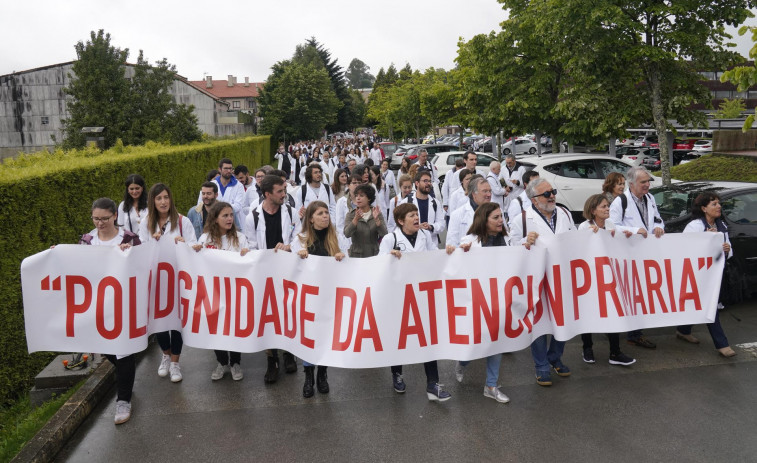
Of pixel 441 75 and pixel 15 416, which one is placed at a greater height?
pixel 441 75

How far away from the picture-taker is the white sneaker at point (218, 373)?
6180 millimetres

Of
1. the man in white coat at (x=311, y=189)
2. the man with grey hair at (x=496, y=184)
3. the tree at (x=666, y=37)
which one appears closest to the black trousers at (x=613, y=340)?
the man in white coat at (x=311, y=189)

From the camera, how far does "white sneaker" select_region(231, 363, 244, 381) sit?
6.15 metres

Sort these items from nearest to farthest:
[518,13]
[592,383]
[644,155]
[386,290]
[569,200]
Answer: [386,290], [592,383], [569,200], [518,13], [644,155]

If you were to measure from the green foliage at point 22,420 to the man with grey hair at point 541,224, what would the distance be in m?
4.39

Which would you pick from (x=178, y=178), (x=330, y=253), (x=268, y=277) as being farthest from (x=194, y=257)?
(x=178, y=178)

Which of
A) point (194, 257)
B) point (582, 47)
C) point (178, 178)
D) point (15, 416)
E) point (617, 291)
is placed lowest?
point (15, 416)

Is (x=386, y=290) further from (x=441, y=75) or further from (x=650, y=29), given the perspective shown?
(x=441, y=75)

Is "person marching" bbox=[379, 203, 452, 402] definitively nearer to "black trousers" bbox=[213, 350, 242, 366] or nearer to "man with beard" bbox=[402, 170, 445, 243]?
"black trousers" bbox=[213, 350, 242, 366]

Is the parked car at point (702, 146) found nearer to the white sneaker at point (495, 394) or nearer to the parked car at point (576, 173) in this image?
the parked car at point (576, 173)

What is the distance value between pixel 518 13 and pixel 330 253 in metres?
18.5

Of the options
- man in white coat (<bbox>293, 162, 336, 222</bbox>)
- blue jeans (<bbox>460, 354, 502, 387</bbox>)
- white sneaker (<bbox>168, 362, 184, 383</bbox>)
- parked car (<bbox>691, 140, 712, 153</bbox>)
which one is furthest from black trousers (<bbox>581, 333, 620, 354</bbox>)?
parked car (<bbox>691, 140, 712, 153</bbox>)

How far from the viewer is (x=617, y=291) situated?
5988 mm


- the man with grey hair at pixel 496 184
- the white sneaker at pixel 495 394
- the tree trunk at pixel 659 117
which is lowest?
the white sneaker at pixel 495 394
